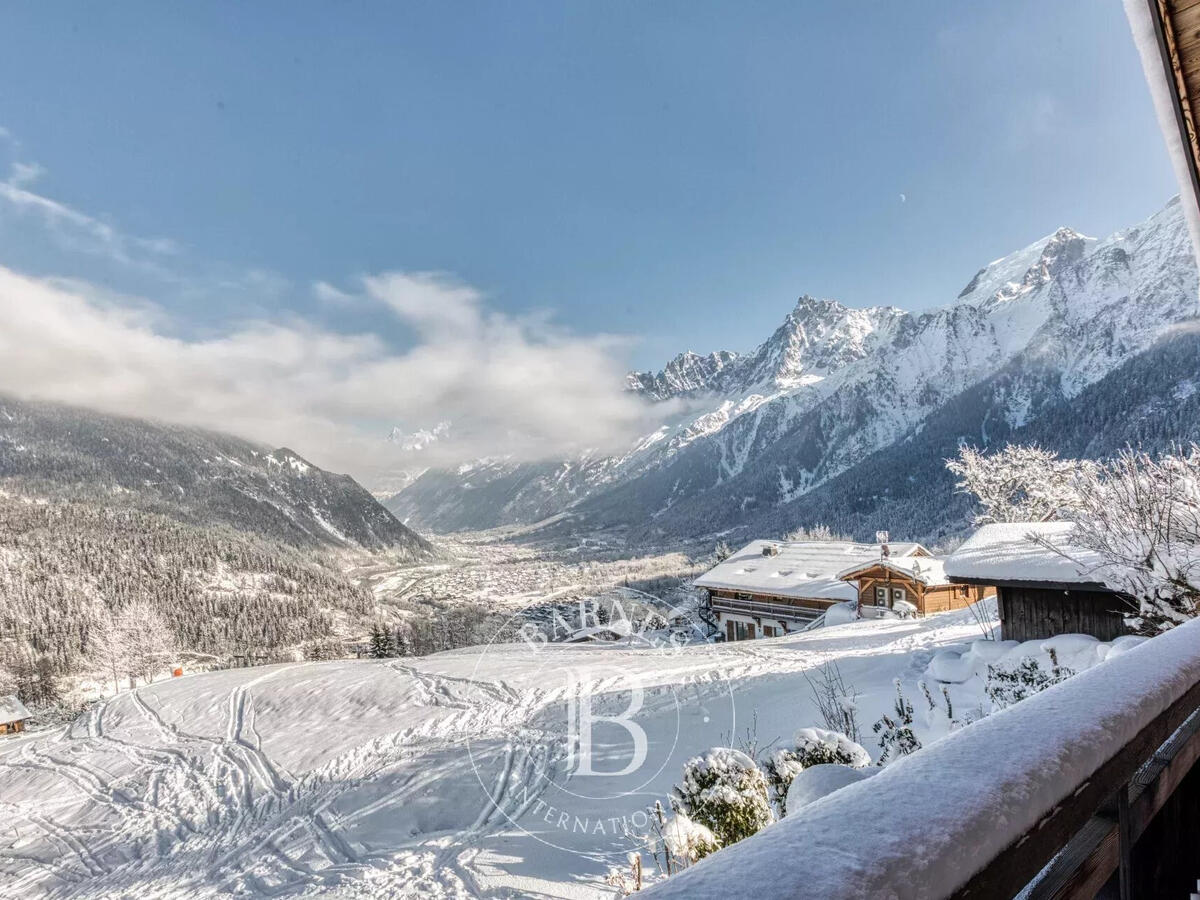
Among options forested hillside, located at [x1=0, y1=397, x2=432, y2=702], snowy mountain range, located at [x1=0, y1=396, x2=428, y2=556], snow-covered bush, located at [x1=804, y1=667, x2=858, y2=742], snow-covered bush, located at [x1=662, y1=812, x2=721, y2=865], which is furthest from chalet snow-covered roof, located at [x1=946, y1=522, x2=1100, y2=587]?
snowy mountain range, located at [x1=0, y1=396, x2=428, y2=556]

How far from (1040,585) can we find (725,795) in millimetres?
11920

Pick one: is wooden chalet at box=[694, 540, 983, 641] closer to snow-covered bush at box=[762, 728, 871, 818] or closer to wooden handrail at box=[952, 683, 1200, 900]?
A: snow-covered bush at box=[762, 728, 871, 818]

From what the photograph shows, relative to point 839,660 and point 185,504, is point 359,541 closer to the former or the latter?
point 185,504

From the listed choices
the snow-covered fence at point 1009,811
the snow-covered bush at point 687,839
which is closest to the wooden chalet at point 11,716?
the snow-covered bush at point 687,839

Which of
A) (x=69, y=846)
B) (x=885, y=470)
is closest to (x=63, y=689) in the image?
(x=69, y=846)

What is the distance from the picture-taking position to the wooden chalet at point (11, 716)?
38222 millimetres

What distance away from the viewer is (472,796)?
1123 cm

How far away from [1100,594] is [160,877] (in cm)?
2058

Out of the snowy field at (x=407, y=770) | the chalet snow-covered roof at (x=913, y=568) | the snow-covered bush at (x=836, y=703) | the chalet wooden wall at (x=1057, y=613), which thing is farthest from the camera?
the chalet snow-covered roof at (x=913, y=568)

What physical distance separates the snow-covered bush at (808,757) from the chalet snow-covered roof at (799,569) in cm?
2959

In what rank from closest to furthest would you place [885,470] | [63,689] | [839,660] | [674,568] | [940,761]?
[940,761]
[839,660]
[63,689]
[674,568]
[885,470]

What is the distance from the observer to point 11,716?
38.3 metres

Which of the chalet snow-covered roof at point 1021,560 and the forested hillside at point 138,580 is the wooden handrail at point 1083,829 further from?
the forested hillside at point 138,580

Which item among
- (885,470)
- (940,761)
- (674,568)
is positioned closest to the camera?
(940,761)
